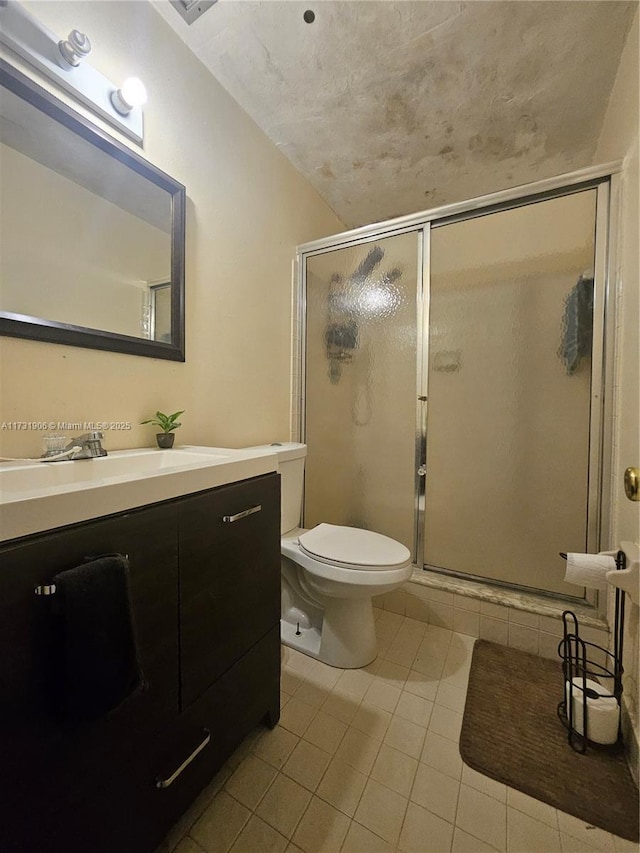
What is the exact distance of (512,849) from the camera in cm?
78

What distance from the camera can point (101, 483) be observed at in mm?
590

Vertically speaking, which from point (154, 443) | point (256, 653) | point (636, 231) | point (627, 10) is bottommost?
point (256, 653)

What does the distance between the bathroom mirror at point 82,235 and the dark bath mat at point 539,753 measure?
1580 mm

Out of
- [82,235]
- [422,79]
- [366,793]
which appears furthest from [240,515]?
[422,79]

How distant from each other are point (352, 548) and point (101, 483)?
0.98 m

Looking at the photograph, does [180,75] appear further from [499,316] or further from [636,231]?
[636,231]

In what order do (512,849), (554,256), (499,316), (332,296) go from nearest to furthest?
1. (512,849)
2. (554,256)
3. (499,316)
4. (332,296)

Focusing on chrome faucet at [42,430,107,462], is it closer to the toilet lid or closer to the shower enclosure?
the toilet lid

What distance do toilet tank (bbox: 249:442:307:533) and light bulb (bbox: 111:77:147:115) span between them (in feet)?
3.95

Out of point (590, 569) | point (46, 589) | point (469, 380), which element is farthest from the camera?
point (469, 380)

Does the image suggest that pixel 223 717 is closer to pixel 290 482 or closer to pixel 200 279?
pixel 290 482

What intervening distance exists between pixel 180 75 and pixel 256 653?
196cm

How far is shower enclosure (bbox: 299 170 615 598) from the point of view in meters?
1.42

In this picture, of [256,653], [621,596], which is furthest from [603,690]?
[256,653]
